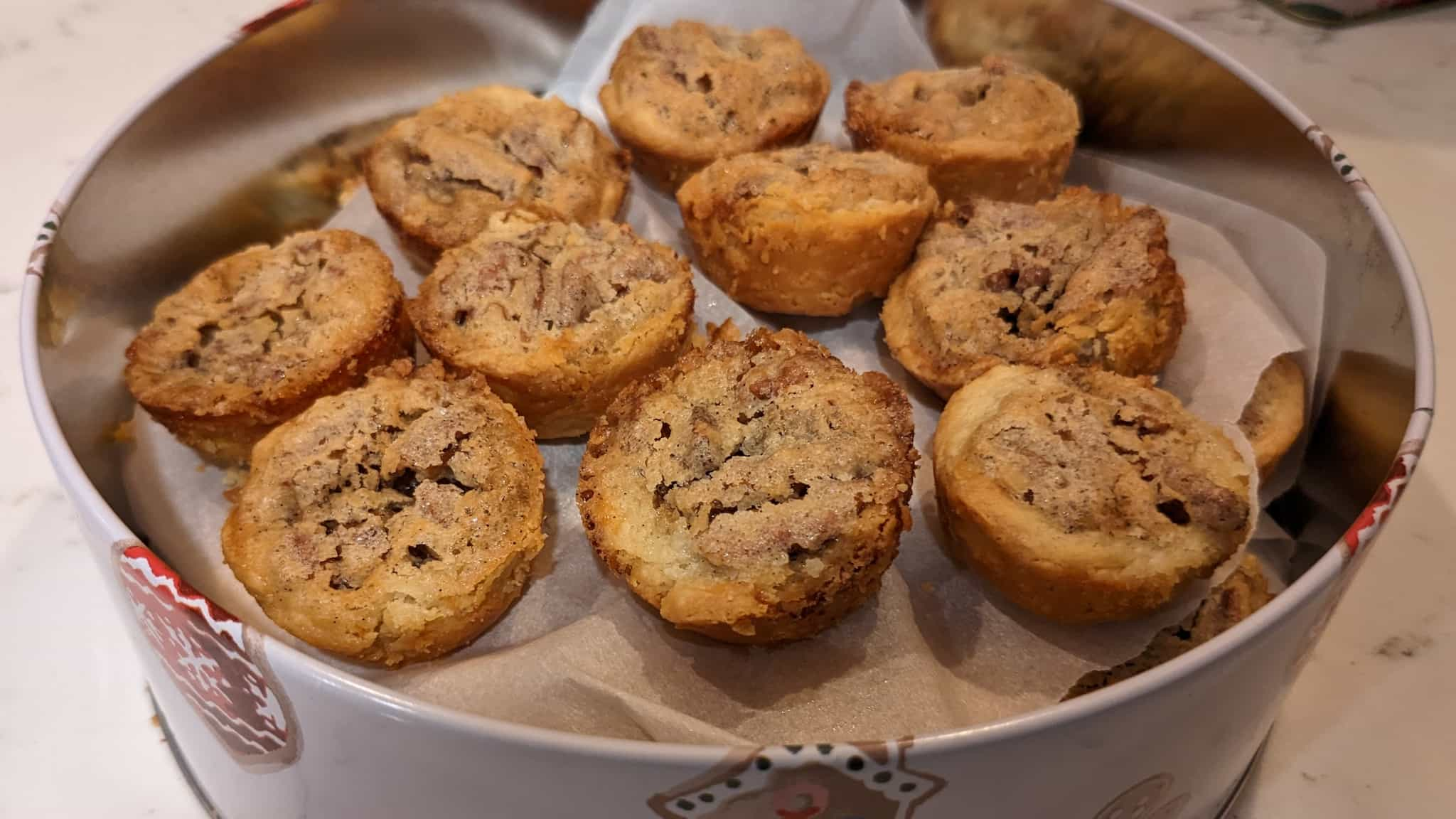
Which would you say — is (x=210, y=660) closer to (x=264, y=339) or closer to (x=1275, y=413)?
(x=264, y=339)

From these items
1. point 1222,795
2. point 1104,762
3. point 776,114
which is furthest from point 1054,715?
point 776,114

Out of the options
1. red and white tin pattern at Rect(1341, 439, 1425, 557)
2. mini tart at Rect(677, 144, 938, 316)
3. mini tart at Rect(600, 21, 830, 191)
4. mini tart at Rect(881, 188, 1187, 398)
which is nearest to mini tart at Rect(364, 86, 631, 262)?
mini tart at Rect(600, 21, 830, 191)

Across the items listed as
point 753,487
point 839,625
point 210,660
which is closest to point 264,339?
point 210,660

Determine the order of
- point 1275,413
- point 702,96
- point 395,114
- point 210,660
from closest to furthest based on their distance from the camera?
point 210,660
point 1275,413
point 702,96
point 395,114

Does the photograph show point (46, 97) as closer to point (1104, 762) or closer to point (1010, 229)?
point (1010, 229)

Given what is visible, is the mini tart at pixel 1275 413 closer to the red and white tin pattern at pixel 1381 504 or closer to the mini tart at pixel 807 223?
the red and white tin pattern at pixel 1381 504
